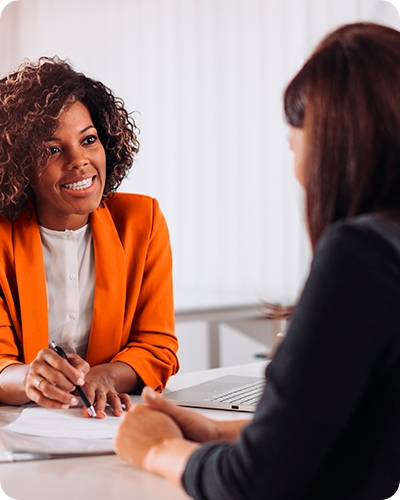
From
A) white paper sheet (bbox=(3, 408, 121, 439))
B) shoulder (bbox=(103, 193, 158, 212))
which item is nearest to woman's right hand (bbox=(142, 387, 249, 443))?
white paper sheet (bbox=(3, 408, 121, 439))

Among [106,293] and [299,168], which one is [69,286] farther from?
[299,168]

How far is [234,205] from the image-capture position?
384cm

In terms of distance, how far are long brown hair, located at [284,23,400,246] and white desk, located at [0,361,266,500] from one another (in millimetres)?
461

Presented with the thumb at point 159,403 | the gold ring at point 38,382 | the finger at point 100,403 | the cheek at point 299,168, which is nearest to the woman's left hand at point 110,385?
the finger at point 100,403

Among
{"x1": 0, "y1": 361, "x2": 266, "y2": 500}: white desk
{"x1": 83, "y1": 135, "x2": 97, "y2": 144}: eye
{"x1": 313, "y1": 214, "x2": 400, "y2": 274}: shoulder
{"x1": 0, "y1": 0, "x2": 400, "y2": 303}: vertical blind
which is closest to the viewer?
{"x1": 313, "y1": 214, "x2": 400, "y2": 274}: shoulder

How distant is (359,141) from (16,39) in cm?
309

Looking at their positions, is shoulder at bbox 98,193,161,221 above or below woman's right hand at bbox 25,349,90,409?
above

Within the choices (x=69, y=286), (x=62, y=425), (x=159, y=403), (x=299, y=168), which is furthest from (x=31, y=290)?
(x=299, y=168)

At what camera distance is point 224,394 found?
1.58 m

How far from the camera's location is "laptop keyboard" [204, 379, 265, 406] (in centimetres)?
150

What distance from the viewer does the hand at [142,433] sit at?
982 mm

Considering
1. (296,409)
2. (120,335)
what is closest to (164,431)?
(296,409)

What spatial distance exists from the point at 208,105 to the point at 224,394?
2473mm

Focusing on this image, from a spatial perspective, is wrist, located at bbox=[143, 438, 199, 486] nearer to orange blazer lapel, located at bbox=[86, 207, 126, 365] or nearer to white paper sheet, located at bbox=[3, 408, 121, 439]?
white paper sheet, located at bbox=[3, 408, 121, 439]
